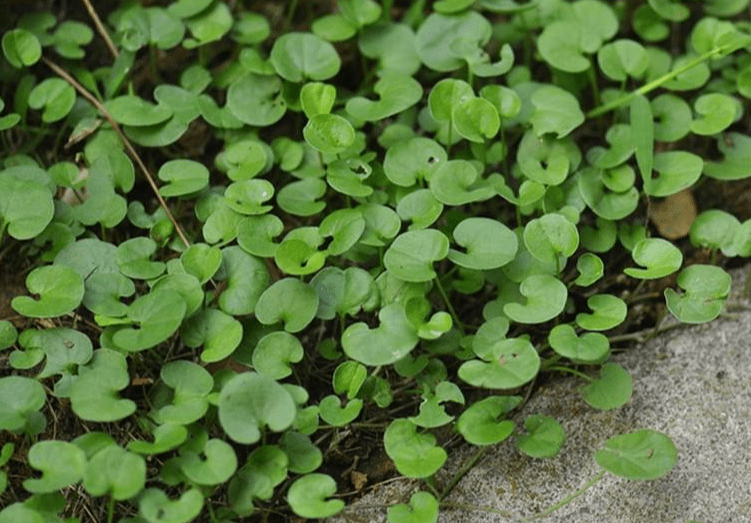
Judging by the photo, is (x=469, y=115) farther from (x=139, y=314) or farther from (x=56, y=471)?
(x=56, y=471)

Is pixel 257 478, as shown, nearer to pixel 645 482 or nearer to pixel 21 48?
pixel 645 482

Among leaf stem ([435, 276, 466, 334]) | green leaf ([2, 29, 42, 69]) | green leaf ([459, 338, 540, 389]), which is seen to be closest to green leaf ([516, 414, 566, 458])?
green leaf ([459, 338, 540, 389])

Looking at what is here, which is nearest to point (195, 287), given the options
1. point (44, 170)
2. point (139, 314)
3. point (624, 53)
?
point (139, 314)

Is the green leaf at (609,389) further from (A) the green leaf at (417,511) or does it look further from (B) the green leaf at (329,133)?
(B) the green leaf at (329,133)

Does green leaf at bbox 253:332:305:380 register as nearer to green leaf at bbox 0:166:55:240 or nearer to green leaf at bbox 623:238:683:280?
green leaf at bbox 0:166:55:240

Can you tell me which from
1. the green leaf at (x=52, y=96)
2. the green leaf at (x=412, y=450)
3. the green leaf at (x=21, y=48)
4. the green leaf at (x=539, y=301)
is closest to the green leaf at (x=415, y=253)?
the green leaf at (x=539, y=301)

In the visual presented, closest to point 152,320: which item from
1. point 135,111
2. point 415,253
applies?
point 415,253
